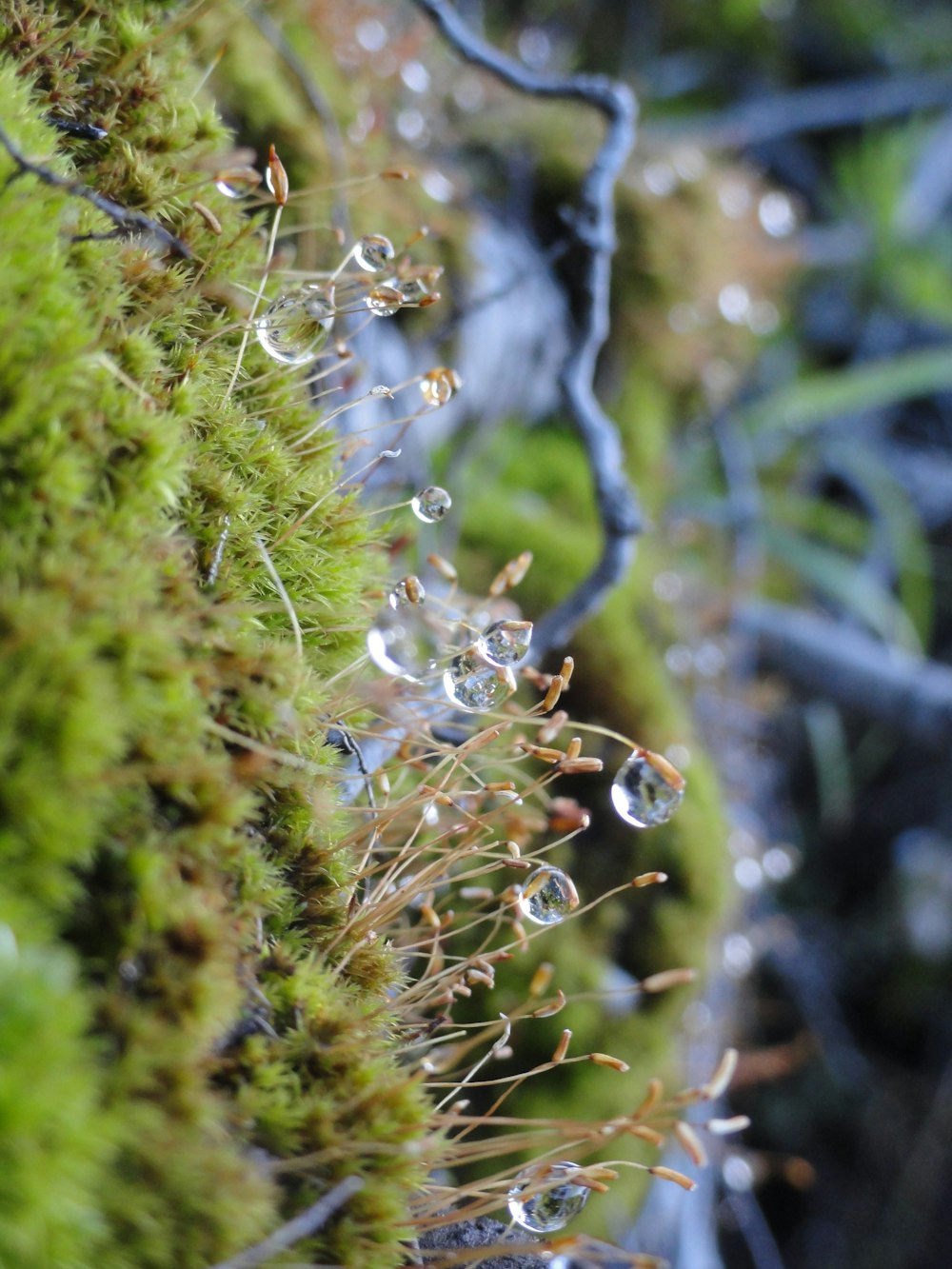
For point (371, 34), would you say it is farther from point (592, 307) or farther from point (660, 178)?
point (592, 307)

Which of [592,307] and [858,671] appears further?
[858,671]

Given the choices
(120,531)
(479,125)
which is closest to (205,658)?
(120,531)

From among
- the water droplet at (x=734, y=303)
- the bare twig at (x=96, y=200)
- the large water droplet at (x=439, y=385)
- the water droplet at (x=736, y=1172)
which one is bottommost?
the water droplet at (x=736, y=1172)

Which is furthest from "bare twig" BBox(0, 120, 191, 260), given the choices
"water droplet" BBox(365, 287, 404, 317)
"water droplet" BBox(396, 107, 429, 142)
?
"water droplet" BBox(396, 107, 429, 142)

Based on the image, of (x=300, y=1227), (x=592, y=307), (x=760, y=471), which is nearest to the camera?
(x=300, y=1227)

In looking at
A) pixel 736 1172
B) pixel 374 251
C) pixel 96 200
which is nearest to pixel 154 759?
pixel 96 200

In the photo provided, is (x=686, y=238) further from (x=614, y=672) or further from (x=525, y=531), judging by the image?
(x=614, y=672)

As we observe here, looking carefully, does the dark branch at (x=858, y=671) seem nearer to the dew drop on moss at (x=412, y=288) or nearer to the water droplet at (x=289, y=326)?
the dew drop on moss at (x=412, y=288)

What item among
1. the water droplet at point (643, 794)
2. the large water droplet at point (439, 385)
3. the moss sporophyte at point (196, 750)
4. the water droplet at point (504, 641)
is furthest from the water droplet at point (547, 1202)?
the large water droplet at point (439, 385)
